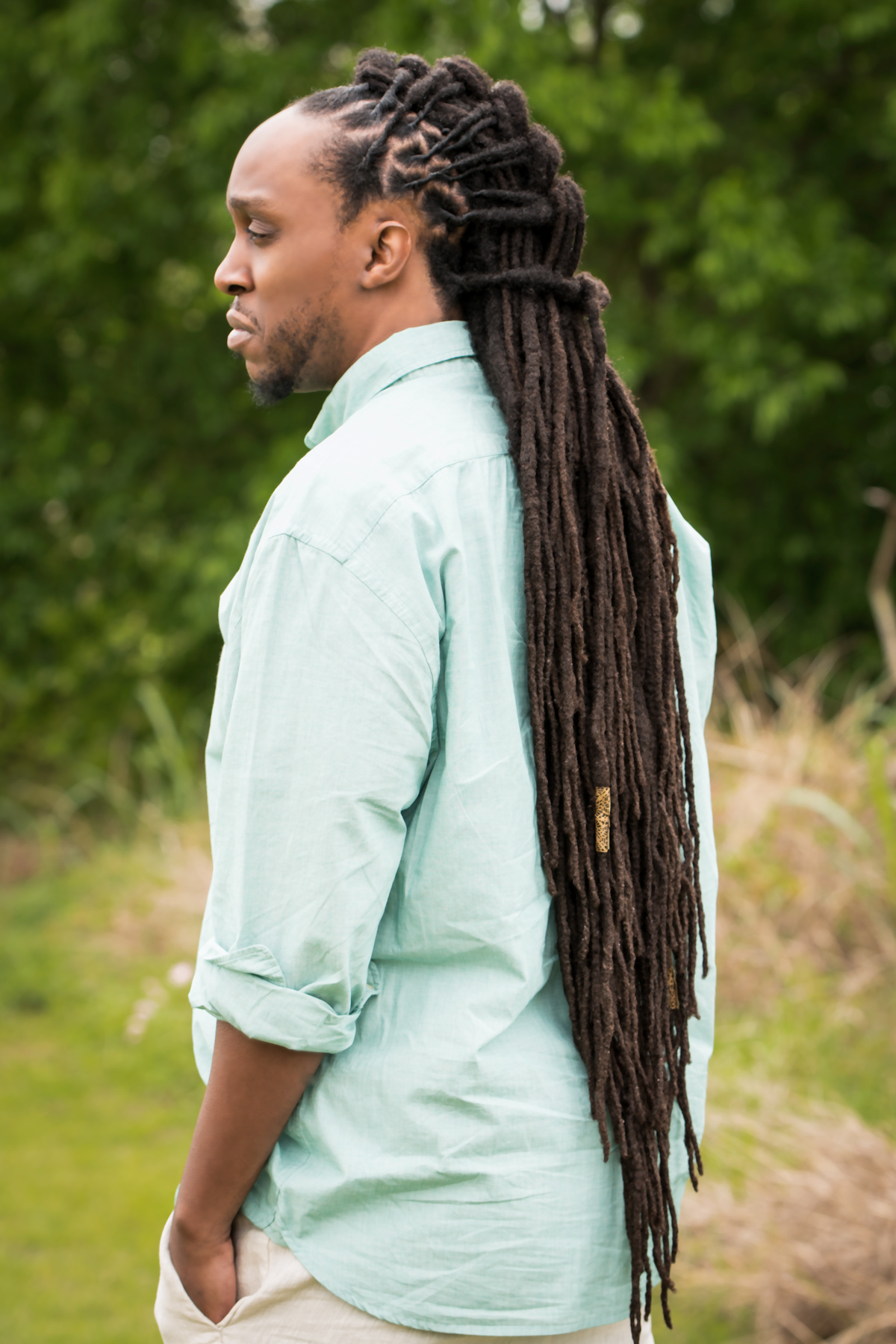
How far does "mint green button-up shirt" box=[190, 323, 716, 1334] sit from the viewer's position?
1138 millimetres

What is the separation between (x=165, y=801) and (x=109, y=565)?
7.79 ft

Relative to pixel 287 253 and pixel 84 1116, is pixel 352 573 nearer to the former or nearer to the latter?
pixel 287 253

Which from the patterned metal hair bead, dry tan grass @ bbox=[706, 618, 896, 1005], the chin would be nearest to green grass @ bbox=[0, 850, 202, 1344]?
dry tan grass @ bbox=[706, 618, 896, 1005]

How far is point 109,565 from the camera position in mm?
8945

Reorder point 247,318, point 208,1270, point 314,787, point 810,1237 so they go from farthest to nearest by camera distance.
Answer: point 810,1237 → point 247,318 → point 208,1270 → point 314,787

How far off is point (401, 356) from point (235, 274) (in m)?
0.20

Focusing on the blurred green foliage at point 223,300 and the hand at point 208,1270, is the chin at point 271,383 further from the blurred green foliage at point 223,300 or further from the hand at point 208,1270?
the blurred green foliage at point 223,300

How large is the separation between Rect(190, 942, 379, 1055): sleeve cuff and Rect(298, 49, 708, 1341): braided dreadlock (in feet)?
0.79

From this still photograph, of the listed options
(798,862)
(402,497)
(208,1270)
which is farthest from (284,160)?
(798,862)

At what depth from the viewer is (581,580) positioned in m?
1.25

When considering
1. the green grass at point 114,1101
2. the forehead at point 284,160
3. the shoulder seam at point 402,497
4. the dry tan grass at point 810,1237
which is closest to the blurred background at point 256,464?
the green grass at point 114,1101

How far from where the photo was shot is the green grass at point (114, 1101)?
3430 mm

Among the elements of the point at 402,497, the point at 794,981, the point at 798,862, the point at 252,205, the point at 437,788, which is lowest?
the point at 794,981

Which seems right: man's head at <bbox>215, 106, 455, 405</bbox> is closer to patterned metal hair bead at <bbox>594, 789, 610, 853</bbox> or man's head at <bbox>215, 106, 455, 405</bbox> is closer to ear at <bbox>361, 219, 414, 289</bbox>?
ear at <bbox>361, 219, 414, 289</bbox>
